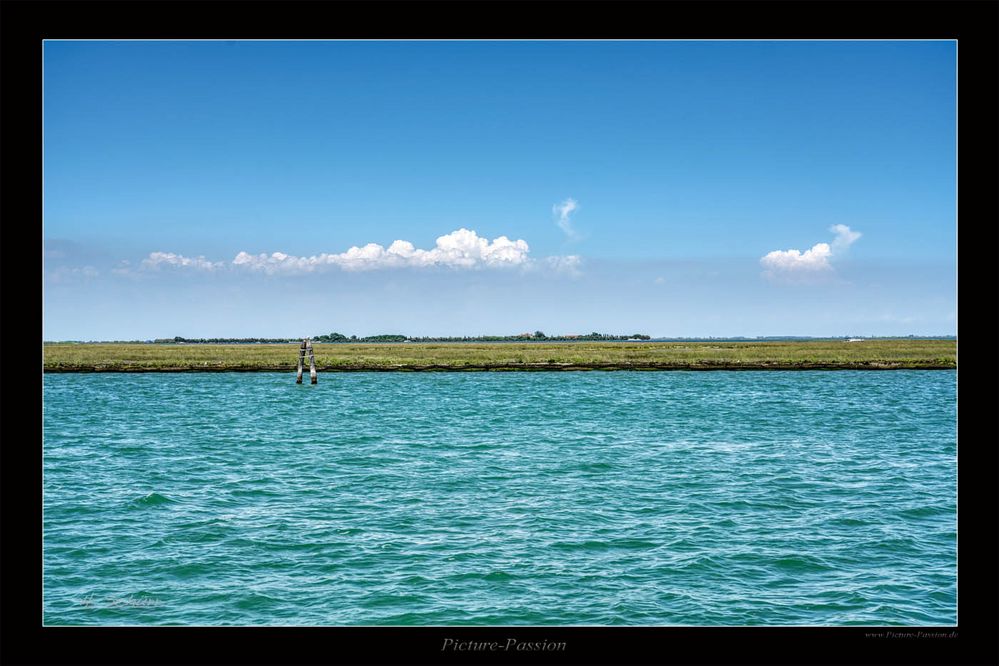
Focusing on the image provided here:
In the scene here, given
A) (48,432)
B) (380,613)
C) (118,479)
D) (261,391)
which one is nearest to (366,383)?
(261,391)

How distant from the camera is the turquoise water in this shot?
9.67 m

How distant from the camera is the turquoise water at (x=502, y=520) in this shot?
31.7 feet

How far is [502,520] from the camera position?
15992 mm

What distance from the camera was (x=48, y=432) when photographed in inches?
1426
